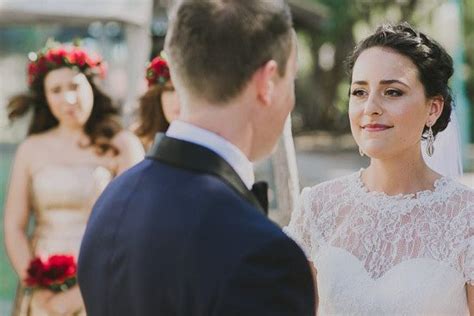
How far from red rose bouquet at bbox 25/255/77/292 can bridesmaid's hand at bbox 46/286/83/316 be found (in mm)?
29

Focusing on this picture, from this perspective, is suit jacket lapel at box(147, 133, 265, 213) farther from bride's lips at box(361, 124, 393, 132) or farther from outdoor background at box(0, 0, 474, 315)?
outdoor background at box(0, 0, 474, 315)

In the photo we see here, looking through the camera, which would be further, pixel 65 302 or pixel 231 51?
pixel 65 302

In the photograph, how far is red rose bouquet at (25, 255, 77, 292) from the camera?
4707 millimetres

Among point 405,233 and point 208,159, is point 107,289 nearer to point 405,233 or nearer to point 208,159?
point 208,159

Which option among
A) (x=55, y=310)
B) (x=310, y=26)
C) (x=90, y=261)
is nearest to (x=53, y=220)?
(x=55, y=310)

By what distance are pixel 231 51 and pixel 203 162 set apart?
223 mm

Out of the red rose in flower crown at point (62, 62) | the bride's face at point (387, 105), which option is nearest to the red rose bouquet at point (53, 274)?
the red rose in flower crown at point (62, 62)

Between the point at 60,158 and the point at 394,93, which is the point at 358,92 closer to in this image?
the point at 394,93

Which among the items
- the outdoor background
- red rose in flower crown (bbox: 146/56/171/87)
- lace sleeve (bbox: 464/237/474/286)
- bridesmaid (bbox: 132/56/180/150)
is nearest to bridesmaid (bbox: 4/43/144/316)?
bridesmaid (bbox: 132/56/180/150)

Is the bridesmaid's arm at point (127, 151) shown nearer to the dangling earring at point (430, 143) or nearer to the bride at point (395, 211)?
the bride at point (395, 211)

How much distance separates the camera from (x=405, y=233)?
3174 millimetres

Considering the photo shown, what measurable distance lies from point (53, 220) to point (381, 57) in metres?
2.45

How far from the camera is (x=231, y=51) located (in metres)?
1.80

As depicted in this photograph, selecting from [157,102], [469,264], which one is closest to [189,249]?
[469,264]
